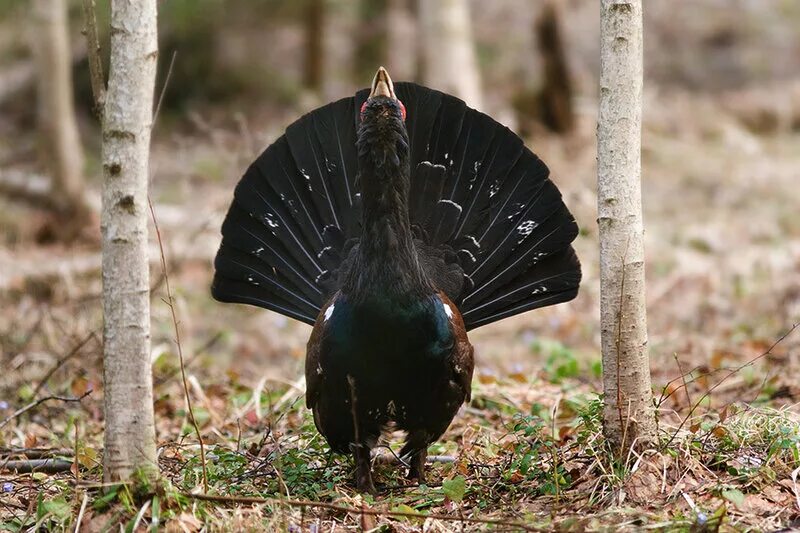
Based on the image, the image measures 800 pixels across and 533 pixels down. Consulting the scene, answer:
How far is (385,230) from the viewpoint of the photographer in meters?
4.26

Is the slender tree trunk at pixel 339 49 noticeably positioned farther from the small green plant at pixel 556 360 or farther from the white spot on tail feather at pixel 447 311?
the white spot on tail feather at pixel 447 311

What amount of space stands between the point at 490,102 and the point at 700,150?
389 cm

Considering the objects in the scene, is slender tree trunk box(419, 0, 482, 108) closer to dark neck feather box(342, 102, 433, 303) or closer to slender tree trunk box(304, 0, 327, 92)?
slender tree trunk box(304, 0, 327, 92)

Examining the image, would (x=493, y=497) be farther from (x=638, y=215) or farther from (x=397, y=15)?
(x=397, y=15)

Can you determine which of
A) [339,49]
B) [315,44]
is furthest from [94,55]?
[339,49]

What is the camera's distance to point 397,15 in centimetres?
1809

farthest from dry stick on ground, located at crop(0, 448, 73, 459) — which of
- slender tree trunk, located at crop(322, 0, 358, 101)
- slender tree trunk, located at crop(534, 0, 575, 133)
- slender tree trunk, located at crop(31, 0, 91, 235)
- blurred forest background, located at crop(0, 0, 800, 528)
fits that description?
slender tree trunk, located at crop(322, 0, 358, 101)

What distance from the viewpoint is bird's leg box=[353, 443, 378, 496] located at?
443cm

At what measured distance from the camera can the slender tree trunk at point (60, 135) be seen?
10289 millimetres

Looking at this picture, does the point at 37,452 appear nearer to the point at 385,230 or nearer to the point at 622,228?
the point at 385,230

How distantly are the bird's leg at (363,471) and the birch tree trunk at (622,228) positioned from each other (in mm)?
1152

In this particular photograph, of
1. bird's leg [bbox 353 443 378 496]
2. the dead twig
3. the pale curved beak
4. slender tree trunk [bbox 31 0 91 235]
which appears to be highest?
slender tree trunk [bbox 31 0 91 235]

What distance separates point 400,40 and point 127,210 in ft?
52.2

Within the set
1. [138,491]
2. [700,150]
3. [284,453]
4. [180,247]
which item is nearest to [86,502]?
[138,491]
